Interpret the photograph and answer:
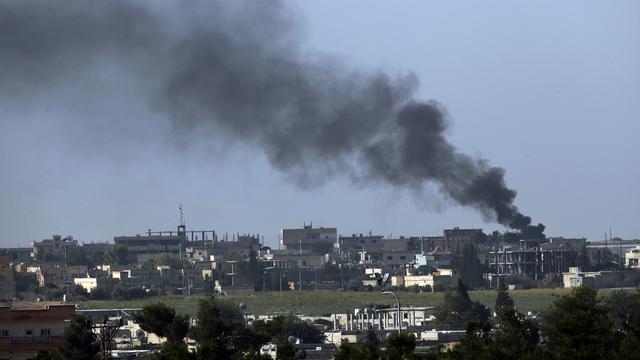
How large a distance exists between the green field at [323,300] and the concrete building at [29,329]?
53451 millimetres

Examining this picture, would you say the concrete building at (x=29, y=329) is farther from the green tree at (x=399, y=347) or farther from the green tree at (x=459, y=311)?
the green tree at (x=459, y=311)

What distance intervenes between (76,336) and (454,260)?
352 ft

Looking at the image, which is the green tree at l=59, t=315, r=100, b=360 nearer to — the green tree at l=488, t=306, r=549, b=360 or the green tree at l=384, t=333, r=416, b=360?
the green tree at l=488, t=306, r=549, b=360

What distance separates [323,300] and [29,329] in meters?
75.6

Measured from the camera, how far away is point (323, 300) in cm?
16175

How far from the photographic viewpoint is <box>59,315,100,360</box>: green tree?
84.4 metres

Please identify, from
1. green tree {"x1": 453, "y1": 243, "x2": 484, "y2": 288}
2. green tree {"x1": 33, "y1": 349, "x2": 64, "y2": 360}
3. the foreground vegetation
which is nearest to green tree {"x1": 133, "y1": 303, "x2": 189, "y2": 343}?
the foreground vegetation

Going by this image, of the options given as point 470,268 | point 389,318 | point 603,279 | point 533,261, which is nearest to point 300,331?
point 389,318

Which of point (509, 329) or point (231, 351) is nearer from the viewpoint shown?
point (231, 351)

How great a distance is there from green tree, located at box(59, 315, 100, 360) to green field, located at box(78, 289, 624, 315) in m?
56.6

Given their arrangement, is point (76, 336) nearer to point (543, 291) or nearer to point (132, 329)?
point (132, 329)

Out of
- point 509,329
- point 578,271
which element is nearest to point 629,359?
point 509,329

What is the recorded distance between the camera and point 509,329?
86.9m

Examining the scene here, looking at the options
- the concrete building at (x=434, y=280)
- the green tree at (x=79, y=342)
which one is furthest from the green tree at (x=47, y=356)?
the concrete building at (x=434, y=280)
